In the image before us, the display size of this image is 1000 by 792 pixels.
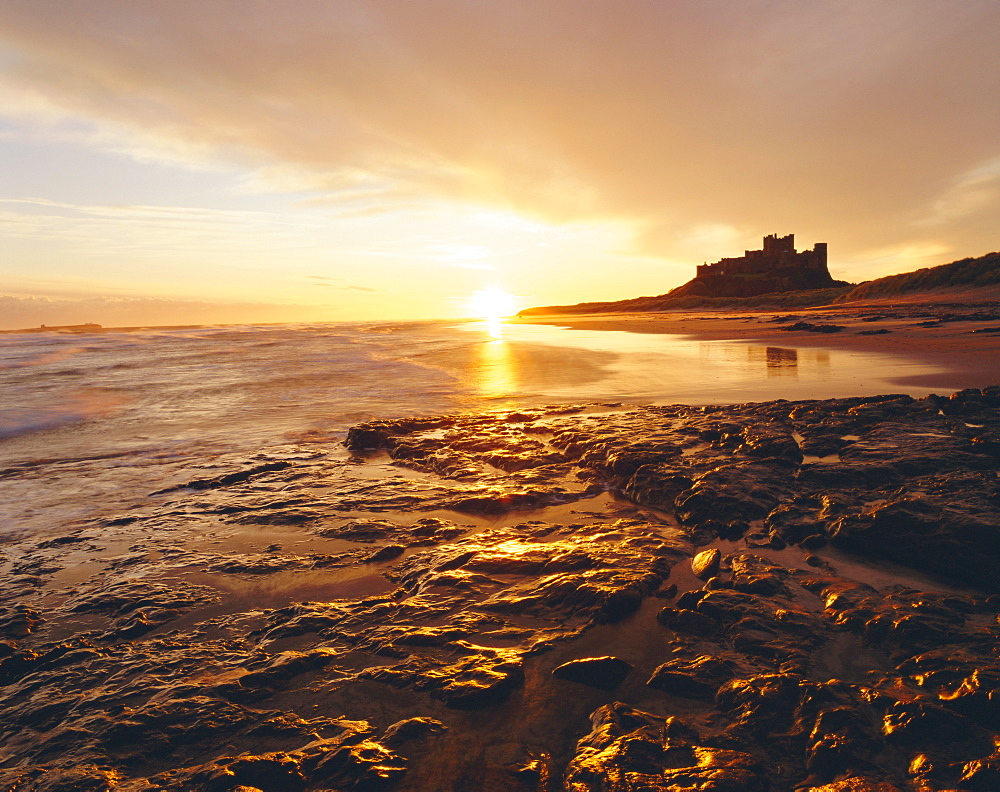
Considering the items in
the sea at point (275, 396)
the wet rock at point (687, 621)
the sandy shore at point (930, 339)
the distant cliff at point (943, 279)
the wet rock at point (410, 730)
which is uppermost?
the distant cliff at point (943, 279)

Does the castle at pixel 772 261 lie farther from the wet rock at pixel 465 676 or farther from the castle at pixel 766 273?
the wet rock at pixel 465 676

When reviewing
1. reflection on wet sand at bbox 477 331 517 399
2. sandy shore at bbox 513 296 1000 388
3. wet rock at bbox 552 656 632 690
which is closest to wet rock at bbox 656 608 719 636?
wet rock at bbox 552 656 632 690

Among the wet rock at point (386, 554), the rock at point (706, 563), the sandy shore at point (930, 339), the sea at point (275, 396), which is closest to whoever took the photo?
the rock at point (706, 563)

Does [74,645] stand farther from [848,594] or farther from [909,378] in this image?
[909,378]

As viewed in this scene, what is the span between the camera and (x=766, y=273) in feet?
325

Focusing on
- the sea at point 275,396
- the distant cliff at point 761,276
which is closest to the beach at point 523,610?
the sea at point 275,396

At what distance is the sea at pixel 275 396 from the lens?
24.1 ft

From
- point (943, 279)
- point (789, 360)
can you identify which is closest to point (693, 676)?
point (789, 360)

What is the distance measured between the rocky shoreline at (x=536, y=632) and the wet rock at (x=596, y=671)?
1 cm

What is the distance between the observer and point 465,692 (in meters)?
2.79

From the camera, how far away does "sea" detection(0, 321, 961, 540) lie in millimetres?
7336

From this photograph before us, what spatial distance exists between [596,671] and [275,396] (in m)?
12.9

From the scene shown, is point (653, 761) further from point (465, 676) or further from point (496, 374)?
point (496, 374)

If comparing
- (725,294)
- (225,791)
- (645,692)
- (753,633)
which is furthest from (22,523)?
(725,294)
